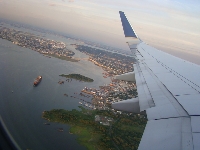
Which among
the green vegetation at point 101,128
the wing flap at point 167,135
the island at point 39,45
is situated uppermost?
the wing flap at point 167,135

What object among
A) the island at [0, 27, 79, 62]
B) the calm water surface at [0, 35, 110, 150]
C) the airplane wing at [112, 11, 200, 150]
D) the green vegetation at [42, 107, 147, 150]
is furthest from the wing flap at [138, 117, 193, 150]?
the island at [0, 27, 79, 62]

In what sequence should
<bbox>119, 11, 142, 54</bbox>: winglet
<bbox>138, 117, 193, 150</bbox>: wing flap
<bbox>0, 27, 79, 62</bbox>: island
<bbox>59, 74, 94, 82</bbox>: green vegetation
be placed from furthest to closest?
<bbox>0, 27, 79, 62</bbox>: island
<bbox>59, 74, 94, 82</bbox>: green vegetation
<bbox>119, 11, 142, 54</bbox>: winglet
<bbox>138, 117, 193, 150</bbox>: wing flap

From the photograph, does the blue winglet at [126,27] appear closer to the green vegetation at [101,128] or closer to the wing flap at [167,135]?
the green vegetation at [101,128]

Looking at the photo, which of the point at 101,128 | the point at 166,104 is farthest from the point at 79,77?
the point at 166,104

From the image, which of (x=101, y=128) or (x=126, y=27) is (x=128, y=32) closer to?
(x=126, y=27)

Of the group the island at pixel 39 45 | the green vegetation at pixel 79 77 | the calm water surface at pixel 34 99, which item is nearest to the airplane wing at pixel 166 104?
the calm water surface at pixel 34 99

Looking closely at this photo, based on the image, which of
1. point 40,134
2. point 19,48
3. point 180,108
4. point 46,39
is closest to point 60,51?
point 46,39

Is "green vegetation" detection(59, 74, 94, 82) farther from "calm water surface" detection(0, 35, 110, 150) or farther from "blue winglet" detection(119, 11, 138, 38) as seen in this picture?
"blue winglet" detection(119, 11, 138, 38)
